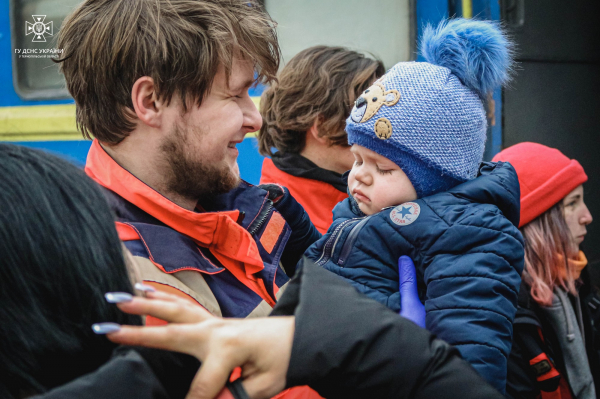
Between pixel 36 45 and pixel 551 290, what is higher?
pixel 36 45

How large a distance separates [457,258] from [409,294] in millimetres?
176

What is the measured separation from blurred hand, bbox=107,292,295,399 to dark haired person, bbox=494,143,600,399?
1613mm

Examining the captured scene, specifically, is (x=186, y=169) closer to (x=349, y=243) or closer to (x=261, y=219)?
(x=261, y=219)

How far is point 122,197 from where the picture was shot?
156cm

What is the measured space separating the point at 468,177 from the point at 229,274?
2.80 feet

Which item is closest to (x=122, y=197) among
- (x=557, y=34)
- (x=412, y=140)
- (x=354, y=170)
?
(x=354, y=170)

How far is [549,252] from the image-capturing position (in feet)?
8.27

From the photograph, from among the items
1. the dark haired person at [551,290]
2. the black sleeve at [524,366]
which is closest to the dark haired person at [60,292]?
the black sleeve at [524,366]

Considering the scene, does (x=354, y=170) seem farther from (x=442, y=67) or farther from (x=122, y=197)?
(x=122, y=197)

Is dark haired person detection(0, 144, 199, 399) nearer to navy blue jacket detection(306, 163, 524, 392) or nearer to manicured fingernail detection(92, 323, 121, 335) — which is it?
manicured fingernail detection(92, 323, 121, 335)

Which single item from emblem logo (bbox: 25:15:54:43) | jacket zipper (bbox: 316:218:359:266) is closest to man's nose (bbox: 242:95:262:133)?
jacket zipper (bbox: 316:218:359:266)

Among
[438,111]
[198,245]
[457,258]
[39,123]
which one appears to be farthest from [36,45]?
[457,258]

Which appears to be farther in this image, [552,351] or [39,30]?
[39,30]

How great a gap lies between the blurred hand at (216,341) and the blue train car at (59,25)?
92.3 inches
